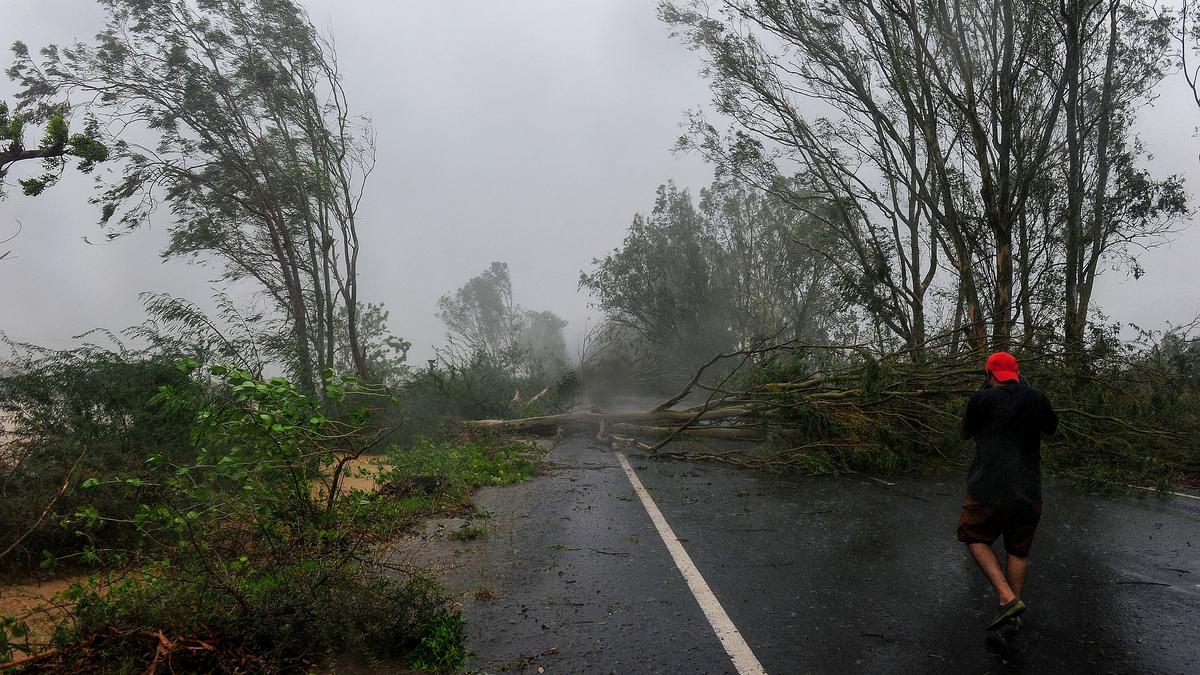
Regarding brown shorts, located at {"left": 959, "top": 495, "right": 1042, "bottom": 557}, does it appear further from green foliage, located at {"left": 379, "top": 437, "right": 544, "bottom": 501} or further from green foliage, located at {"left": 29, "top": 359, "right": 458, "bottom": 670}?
green foliage, located at {"left": 379, "top": 437, "right": 544, "bottom": 501}

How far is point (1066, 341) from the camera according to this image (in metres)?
9.66

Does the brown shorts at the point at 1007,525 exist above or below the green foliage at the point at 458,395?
below

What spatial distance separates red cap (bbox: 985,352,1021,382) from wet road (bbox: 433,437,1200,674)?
4.90 ft

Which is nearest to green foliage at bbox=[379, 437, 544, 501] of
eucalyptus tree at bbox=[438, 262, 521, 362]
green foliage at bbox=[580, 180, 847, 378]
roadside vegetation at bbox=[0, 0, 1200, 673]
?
Result: roadside vegetation at bbox=[0, 0, 1200, 673]

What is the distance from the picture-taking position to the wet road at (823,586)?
11.8 ft

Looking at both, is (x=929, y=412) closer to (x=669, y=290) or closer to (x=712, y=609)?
(x=712, y=609)

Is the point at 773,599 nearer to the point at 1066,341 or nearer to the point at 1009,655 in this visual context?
the point at 1009,655

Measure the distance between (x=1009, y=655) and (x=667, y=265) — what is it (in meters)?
31.9

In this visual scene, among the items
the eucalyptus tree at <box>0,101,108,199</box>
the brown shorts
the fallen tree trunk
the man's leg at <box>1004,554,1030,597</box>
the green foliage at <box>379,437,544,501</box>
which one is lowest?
the green foliage at <box>379,437,544,501</box>

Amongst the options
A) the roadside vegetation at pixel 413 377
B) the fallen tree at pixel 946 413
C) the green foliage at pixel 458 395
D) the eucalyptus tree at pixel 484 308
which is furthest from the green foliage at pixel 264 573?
the eucalyptus tree at pixel 484 308

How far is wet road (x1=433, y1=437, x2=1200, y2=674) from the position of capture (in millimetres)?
3582

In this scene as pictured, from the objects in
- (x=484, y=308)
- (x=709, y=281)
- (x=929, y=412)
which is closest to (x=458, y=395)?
(x=929, y=412)

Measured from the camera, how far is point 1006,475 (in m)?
4.19

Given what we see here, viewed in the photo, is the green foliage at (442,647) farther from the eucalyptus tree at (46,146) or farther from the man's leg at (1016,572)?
the eucalyptus tree at (46,146)
